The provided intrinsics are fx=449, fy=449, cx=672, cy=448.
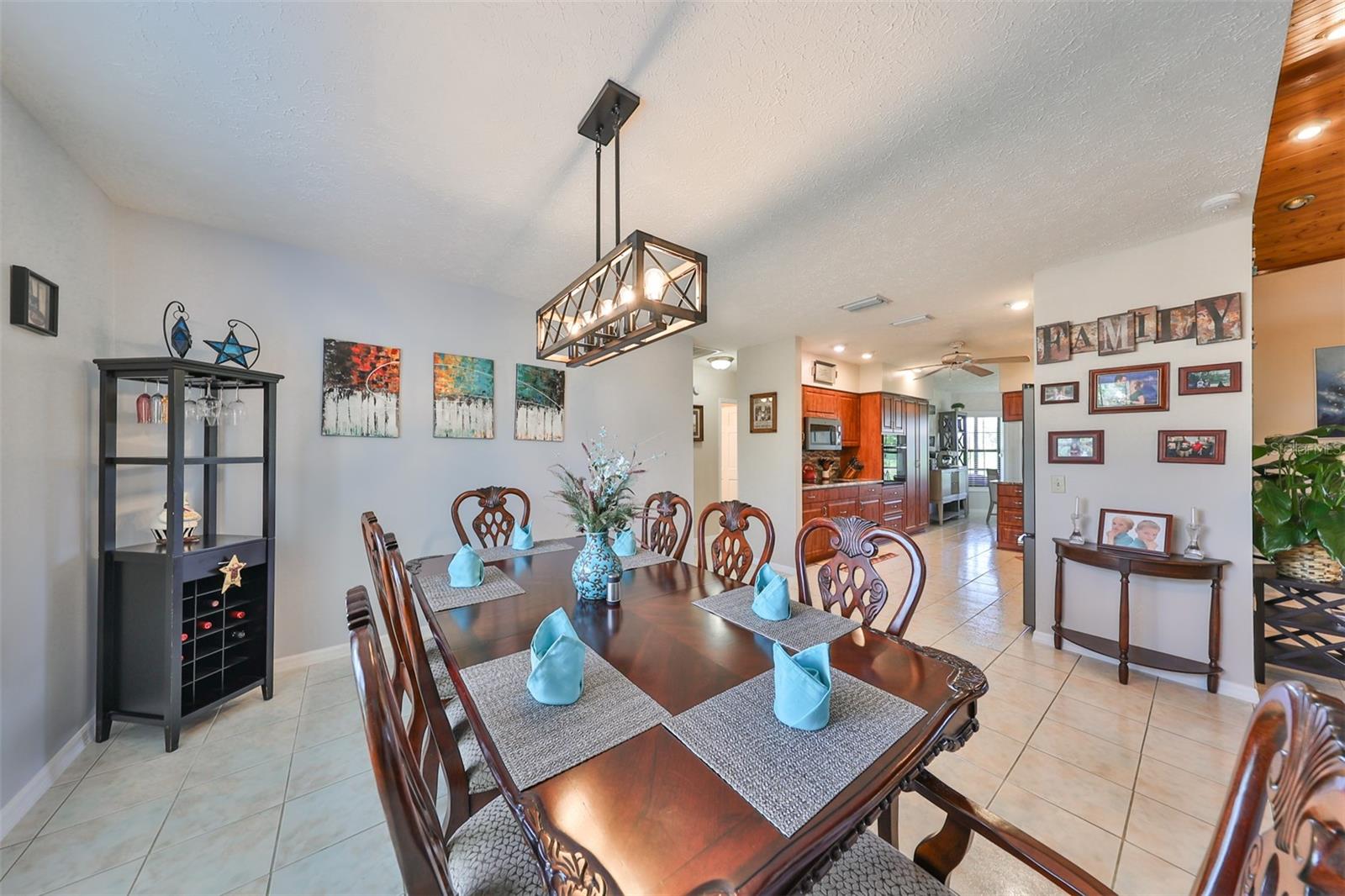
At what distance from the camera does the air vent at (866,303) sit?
3625 mm

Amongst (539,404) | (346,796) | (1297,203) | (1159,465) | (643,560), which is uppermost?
(1297,203)

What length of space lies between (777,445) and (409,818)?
472 centimetres

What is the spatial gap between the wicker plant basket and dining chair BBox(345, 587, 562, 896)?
397cm

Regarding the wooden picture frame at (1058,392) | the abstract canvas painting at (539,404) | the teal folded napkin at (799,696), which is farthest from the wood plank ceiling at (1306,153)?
the abstract canvas painting at (539,404)

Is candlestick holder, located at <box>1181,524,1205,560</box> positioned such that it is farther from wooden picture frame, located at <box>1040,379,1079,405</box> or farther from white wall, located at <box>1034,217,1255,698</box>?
wooden picture frame, located at <box>1040,379,1079,405</box>

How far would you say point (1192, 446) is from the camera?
2.58 meters

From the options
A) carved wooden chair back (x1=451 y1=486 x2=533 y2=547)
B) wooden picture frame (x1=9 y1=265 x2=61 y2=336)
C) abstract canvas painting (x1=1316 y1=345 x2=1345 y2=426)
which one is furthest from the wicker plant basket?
wooden picture frame (x1=9 y1=265 x2=61 y2=336)

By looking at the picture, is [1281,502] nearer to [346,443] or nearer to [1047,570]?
[1047,570]

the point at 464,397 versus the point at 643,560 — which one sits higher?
the point at 464,397

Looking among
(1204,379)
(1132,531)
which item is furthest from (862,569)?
(1204,379)

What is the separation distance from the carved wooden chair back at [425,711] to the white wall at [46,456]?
5.49 feet

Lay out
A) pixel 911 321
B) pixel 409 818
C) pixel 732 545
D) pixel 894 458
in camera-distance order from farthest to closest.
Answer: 1. pixel 894 458
2. pixel 911 321
3. pixel 732 545
4. pixel 409 818

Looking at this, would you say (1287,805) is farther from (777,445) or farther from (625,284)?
→ (777,445)

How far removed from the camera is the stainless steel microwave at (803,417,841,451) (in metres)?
5.62
